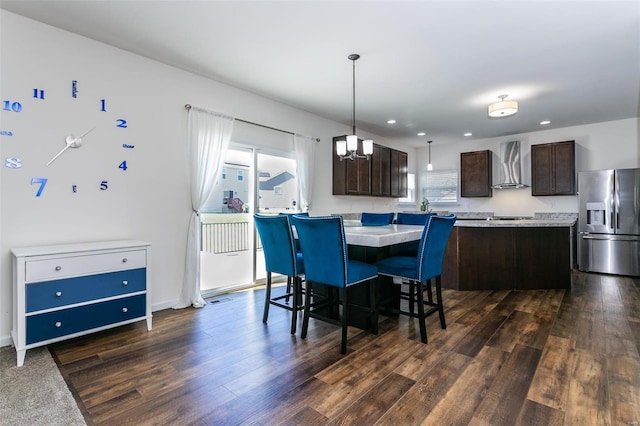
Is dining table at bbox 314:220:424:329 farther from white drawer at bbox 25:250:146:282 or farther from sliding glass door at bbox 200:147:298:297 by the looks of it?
white drawer at bbox 25:250:146:282

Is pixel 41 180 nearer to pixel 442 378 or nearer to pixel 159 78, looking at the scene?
pixel 159 78

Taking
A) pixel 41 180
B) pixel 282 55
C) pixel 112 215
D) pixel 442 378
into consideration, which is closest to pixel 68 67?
pixel 41 180

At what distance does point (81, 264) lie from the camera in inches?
95.3

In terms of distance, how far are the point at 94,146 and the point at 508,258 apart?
4.93 m

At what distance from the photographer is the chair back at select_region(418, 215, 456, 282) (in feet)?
7.98

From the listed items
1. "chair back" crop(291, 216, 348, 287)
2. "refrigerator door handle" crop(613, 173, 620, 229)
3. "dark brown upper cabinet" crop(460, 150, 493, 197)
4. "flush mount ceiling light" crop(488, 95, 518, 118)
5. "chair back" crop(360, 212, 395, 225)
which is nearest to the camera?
"chair back" crop(291, 216, 348, 287)

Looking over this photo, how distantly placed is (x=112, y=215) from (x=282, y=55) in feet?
7.43

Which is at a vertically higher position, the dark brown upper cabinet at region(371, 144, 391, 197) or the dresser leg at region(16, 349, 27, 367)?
the dark brown upper cabinet at region(371, 144, 391, 197)

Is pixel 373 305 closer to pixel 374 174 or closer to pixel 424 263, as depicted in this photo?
pixel 424 263

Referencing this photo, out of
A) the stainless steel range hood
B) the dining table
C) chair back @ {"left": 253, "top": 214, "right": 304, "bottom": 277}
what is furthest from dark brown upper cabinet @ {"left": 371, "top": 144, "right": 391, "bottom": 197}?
chair back @ {"left": 253, "top": 214, "right": 304, "bottom": 277}

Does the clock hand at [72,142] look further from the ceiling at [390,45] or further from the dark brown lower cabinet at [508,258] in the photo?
the dark brown lower cabinet at [508,258]

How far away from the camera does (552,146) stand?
230 inches

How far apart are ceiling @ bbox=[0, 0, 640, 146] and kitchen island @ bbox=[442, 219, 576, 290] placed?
70.7 inches

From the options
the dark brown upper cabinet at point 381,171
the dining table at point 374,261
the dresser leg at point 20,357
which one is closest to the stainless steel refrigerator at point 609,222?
the dark brown upper cabinet at point 381,171
